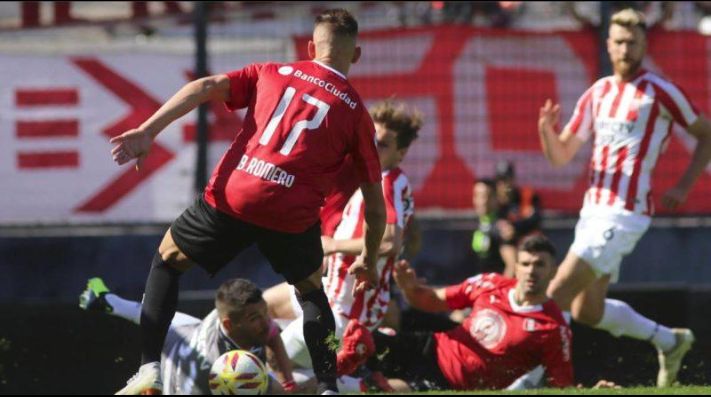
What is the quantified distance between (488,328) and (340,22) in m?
2.51

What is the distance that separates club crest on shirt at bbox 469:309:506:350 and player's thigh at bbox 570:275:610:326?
2.38 feet

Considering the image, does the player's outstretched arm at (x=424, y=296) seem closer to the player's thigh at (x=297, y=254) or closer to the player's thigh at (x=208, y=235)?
the player's thigh at (x=297, y=254)

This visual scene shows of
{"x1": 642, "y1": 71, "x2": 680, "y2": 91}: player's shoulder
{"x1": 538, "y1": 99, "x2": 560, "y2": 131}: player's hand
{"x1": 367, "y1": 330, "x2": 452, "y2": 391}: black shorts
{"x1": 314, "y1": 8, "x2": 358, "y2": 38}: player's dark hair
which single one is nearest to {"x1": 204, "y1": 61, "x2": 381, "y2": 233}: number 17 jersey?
{"x1": 314, "y1": 8, "x2": 358, "y2": 38}: player's dark hair

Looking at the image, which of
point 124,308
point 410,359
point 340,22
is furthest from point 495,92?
point 340,22

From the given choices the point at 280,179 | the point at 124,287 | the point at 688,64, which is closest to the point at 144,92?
the point at 124,287

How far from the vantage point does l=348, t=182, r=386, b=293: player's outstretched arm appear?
7.62 metres

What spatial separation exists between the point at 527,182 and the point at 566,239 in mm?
565

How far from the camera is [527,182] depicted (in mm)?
13445

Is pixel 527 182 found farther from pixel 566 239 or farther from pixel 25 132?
pixel 25 132

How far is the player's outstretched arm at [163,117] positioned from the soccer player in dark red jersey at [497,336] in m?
2.23

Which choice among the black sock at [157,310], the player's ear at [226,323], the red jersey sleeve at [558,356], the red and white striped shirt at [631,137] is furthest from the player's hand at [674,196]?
the black sock at [157,310]

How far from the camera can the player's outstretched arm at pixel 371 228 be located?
7621mm

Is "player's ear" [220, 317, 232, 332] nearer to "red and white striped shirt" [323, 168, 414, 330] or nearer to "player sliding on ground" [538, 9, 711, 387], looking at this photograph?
"red and white striped shirt" [323, 168, 414, 330]

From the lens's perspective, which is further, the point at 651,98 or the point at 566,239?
the point at 566,239
